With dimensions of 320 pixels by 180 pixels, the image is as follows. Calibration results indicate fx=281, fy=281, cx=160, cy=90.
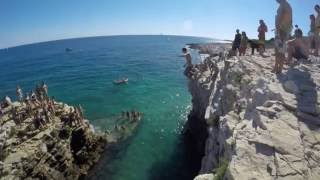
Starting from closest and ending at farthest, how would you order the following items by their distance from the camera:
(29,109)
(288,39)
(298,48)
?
(288,39) → (298,48) → (29,109)

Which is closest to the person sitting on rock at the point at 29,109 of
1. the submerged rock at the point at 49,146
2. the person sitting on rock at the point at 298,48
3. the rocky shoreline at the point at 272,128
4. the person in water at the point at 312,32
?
the submerged rock at the point at 49,146

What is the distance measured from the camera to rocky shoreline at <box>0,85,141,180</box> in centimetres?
2044

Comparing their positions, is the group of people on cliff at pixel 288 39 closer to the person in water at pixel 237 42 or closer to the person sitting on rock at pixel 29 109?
the person in water at pixel 237 42

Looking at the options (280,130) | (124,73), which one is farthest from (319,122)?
(124,73)

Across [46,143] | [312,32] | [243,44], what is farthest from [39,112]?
[312,32]

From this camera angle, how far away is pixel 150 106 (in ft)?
134

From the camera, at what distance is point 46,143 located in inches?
885

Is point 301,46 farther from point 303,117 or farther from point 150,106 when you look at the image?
point 150,106

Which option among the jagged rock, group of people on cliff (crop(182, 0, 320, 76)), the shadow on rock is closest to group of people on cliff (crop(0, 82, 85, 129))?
the shadow on rock

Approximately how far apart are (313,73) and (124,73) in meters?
57.2

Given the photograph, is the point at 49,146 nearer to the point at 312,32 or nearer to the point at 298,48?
the point at 298,48

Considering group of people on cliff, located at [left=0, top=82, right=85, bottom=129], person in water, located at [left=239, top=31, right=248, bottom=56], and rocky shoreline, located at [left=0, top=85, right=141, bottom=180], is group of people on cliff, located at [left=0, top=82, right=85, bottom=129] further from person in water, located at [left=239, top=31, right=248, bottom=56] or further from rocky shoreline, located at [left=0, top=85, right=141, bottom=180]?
person in water, located at [left=239, top=31, right=248, bottom=56]

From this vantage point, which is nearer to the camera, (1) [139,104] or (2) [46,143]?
(2) [46,143]

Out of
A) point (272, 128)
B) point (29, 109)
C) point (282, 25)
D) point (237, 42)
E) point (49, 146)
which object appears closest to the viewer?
point (272, 128)
